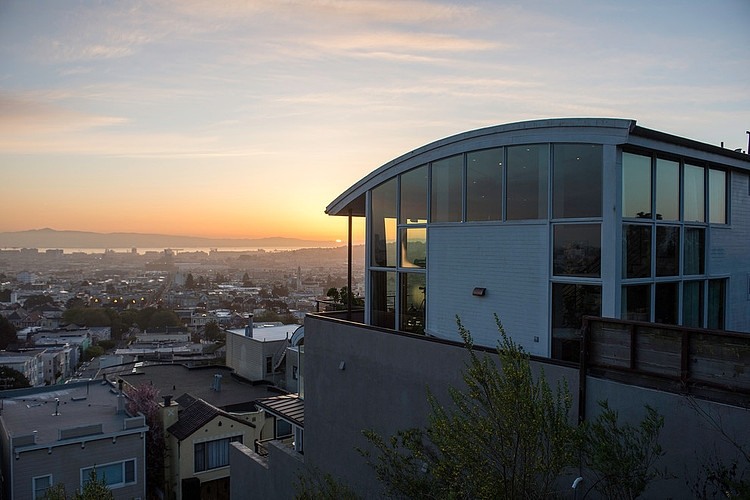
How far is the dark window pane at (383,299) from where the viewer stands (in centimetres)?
1084

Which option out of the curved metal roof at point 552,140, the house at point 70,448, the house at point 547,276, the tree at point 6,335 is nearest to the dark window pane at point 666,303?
the house at point 547,276

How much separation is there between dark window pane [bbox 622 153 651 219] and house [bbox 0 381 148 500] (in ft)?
50.9

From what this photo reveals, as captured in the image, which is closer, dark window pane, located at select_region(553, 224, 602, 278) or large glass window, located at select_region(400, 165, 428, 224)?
dark window pane, located at select_region(553, 224, 602, 278)

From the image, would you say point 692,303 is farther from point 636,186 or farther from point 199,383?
point 199,383

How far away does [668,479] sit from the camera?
5.33 metres

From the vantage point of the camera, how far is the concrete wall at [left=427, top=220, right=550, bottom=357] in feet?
27.5

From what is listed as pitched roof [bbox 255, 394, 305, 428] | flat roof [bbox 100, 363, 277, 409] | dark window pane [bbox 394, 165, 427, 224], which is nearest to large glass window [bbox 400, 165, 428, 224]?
dark window pane [bbox 394, 165, 427, 224]

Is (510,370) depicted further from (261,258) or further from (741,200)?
(261,258)

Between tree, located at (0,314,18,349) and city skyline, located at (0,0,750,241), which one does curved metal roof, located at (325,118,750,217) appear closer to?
city skyline, located at (0,0,750,241)

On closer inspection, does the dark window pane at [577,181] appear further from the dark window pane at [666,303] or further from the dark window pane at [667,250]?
the dark window pane at [666,303]

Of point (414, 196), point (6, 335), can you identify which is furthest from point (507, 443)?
point (6, 335)

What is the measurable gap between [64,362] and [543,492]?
63.9m

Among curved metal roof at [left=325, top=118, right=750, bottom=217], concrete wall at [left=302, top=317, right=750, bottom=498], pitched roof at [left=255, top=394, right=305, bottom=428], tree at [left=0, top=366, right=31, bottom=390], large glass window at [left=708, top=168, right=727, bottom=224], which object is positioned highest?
curved metal roof at [left=325, top=118, right=750, bottom=217]

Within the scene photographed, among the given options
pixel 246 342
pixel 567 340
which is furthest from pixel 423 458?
pixel 246 342
